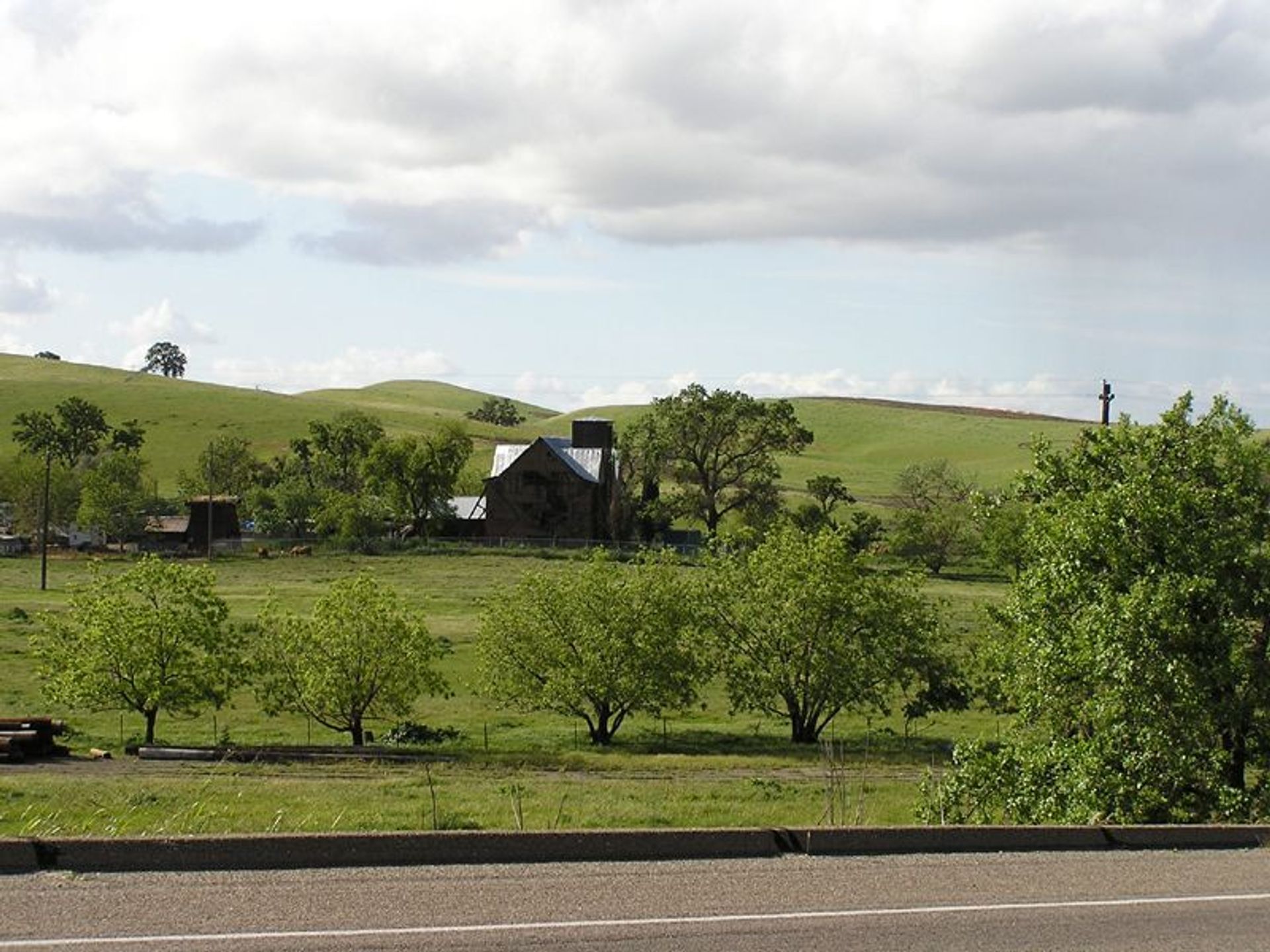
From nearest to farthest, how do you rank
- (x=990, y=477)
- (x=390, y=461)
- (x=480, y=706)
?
(x=480, y=706) → (x=390, y=461) → (x=990, y=477)

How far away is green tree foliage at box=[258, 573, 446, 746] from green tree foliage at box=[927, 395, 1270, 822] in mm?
23314

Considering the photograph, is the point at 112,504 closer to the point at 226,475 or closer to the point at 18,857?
the point at 226,475

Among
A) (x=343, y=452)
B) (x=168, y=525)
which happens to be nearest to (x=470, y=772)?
(x=168, y=525)

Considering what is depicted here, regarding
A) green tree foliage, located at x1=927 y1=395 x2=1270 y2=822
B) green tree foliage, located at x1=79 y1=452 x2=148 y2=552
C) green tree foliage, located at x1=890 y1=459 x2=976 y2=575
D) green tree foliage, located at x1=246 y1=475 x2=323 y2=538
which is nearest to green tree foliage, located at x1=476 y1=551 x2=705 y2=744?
green tree foliage, located at x1=927 y1=395 x2=1270 y2=822

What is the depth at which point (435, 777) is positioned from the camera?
3669cm

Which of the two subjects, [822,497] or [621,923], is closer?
[621,923]

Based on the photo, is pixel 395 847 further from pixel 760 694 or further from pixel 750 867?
pixel 760 694

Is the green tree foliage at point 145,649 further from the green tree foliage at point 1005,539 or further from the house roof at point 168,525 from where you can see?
the house roof at point 168,525

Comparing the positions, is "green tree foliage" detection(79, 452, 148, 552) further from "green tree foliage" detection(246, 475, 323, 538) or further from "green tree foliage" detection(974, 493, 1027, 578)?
"green tree foliage" detection(974, 493, 1027, 578)

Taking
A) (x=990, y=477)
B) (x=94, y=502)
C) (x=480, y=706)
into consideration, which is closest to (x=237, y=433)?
(x=94, y=502)

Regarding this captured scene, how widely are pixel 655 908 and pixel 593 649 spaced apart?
35603 millimetres

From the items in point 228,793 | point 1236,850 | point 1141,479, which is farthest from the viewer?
point 228,793

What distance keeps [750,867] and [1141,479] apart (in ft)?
43.3

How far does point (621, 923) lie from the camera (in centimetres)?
1234
